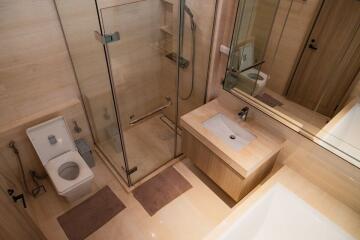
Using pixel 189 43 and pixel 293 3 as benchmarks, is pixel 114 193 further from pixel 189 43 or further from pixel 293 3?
pixel 293 3

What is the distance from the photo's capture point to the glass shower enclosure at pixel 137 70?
186 cm

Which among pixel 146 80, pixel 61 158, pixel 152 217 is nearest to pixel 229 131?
pixel 152 217

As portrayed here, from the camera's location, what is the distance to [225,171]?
6.40 feet

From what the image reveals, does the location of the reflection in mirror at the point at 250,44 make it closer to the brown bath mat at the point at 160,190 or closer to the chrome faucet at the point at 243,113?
the chrome faucet at the point at 243,113

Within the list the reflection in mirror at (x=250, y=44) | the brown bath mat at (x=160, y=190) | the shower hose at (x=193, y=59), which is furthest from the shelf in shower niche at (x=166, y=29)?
the brown bath mat at (x=160, y=190)

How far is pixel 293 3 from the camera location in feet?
5.20

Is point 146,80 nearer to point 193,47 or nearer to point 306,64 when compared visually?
point 193,47

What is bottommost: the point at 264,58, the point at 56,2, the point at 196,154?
the point at 196,154

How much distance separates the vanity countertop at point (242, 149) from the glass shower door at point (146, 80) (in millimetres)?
605

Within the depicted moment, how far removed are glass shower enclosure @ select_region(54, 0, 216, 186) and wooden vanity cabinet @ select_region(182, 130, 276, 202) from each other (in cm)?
53

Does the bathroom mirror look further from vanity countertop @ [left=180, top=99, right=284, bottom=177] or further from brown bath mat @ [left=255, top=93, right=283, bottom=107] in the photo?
vanity countertop @ [left=180, top=99, right=284, bottom=177]

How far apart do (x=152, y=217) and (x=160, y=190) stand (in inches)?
11.2

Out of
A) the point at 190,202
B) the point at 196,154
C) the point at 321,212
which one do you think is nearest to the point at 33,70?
the point at 196,154

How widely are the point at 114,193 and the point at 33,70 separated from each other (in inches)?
52.8
